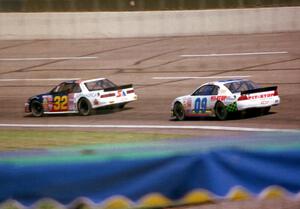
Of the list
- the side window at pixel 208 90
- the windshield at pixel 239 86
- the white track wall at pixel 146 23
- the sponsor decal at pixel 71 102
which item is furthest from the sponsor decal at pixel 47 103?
the white track wall at pixel 146 23

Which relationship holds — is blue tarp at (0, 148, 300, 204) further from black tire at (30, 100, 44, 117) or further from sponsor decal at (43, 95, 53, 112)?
black tire at (30, 100, 44, 117)

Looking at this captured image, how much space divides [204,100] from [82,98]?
16.2 ft

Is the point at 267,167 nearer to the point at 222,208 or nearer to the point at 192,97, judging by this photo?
the point at 222,208

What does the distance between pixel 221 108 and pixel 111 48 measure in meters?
16.3

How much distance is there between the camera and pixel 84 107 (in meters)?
23.6

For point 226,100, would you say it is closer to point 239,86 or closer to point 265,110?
point 239,86

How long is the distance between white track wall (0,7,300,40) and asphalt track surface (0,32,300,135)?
16.1 inches

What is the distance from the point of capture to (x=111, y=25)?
36531mm

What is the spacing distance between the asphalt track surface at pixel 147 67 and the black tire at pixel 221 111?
574 mm

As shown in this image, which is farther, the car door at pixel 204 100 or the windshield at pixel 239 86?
the car door at pixel 204 100

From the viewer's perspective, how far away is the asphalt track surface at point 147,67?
23391mm

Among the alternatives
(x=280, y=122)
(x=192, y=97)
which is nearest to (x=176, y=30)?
(x=192, y=97)

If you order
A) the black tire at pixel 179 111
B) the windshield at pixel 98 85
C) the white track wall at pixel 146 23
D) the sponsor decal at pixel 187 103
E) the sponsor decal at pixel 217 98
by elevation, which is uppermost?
the white track wall at pixel 146 23

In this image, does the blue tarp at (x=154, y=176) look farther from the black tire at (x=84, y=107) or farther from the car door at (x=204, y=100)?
the black tire at (x=84, y=107)
